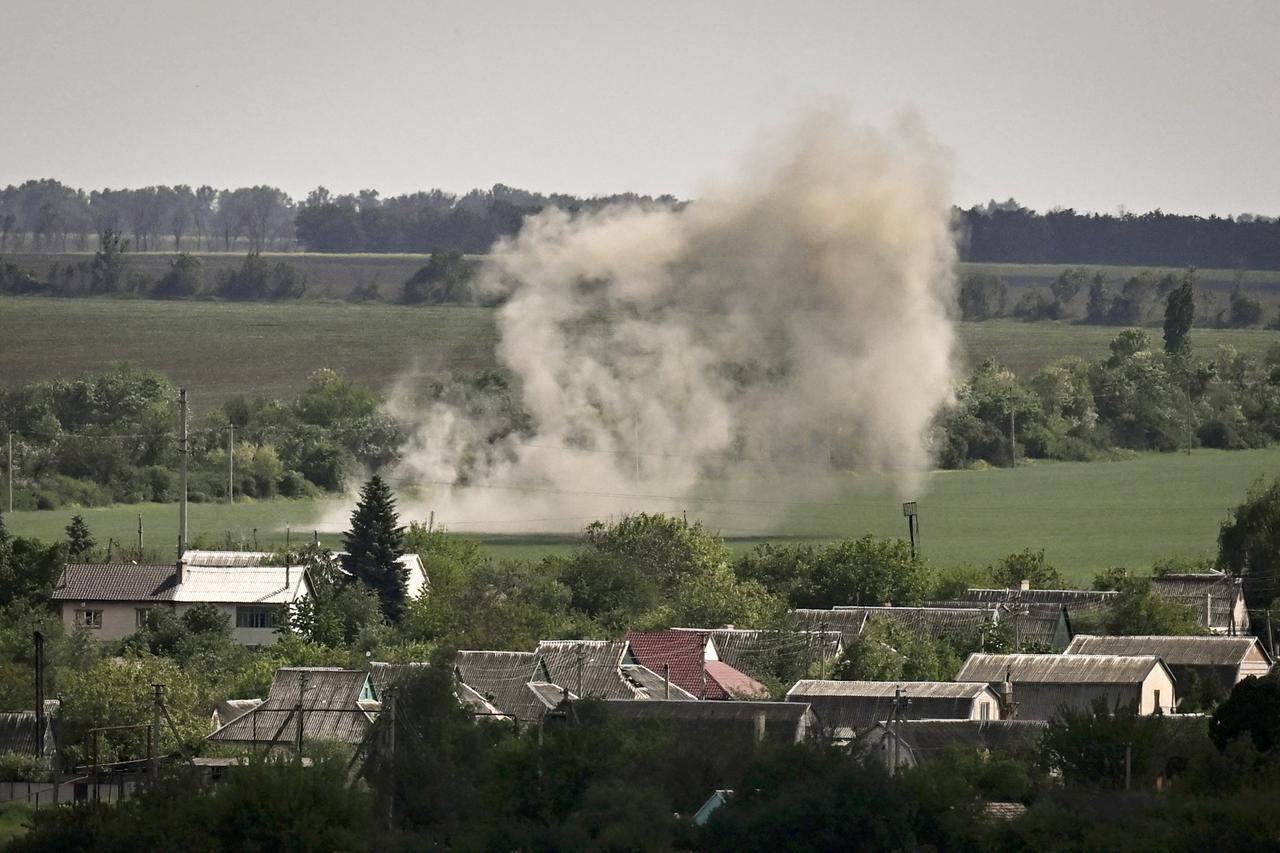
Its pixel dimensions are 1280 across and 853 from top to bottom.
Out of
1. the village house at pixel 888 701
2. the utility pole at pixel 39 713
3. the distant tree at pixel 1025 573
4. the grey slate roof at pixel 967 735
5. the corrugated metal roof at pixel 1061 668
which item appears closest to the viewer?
the grey slate roof at pixel 967 735

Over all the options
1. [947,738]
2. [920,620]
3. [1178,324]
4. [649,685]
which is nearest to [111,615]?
[649,685]

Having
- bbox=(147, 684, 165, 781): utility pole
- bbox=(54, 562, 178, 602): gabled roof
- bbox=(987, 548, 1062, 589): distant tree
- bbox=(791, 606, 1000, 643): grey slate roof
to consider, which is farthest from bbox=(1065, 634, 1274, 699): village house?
bbox=(54, 562, 178, 602): gabled roof

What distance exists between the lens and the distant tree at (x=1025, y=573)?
9762 centimetres

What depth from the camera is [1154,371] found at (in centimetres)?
16138

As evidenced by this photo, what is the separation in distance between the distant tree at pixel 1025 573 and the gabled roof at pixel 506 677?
1292 inches

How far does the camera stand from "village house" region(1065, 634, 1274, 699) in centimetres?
7330

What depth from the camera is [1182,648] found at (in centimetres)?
7531

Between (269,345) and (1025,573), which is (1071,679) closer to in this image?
(1025,573)

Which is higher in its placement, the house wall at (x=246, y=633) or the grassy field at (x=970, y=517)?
the grassy field at (x=970, y=517)

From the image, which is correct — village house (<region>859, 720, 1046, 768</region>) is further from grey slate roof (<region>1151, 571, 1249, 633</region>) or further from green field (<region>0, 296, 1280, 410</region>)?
green field (<region>0, 296, 1280, 410</region>)

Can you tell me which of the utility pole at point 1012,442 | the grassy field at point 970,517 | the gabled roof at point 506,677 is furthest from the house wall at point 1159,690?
the utility pole at point 1012,442

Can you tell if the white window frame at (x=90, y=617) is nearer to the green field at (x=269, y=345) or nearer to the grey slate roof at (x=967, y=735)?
the grey slate roof at (x=967, y=735)

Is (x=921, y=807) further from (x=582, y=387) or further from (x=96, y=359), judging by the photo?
(x=96, y=359)

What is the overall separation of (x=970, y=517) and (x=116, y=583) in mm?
52619
